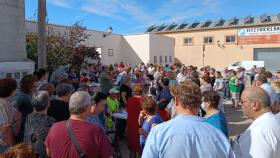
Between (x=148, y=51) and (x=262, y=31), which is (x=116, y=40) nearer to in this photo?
(x=148, y=51)

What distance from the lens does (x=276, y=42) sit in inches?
1531

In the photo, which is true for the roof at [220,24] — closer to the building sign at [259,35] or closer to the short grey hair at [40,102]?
the building sign at [259,35]

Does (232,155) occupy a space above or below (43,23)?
below

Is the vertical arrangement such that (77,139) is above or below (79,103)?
below

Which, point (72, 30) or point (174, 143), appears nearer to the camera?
point (174, 143)

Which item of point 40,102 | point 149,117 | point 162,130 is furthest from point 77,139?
point 149,117

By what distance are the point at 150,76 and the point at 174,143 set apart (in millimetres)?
13543

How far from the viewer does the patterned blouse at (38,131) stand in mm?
3541

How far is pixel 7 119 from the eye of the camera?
151 inches

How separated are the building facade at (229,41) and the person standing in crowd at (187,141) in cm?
4047

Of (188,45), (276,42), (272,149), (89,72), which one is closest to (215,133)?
(272,149)

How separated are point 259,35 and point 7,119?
41255 millimetres

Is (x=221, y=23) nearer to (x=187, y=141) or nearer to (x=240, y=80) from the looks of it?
(x=240, y=80)

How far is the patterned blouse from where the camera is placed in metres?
3.54
